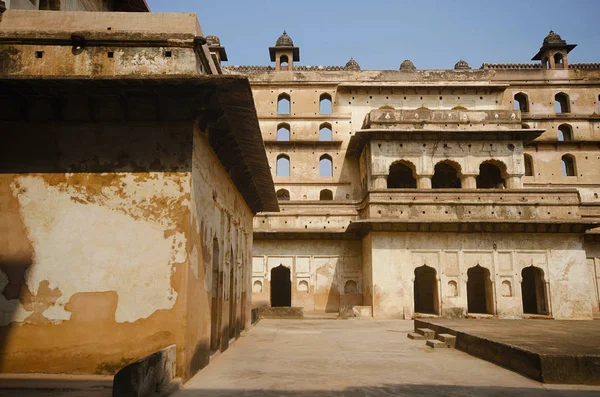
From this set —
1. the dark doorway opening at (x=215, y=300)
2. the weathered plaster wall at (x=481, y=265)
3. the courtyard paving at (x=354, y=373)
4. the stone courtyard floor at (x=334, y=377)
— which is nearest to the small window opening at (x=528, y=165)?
the weathered plaster wall at (x=481, y=265)

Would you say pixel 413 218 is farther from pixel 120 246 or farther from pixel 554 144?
pixel 554 144

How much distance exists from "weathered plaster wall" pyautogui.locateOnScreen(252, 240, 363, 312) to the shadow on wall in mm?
15927

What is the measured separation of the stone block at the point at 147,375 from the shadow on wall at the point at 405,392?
31 centimetres

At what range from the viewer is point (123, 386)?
470 cm

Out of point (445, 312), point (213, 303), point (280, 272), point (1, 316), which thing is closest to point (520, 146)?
point (445, 312)

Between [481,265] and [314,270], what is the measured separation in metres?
7.31

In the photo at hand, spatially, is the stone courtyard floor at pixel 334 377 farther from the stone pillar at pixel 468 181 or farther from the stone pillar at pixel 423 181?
the stone pillar at pixel 468 181

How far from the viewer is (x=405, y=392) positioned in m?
6.03

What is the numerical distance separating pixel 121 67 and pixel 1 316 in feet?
12.5

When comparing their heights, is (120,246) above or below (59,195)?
below

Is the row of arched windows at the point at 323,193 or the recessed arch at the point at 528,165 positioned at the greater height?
the recessed arch at the point at 528,165

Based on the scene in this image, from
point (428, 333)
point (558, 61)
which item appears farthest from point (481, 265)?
point (558, 61)

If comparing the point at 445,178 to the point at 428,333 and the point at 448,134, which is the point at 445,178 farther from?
the point at 428,333

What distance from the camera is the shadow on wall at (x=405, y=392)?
589 centimetres
